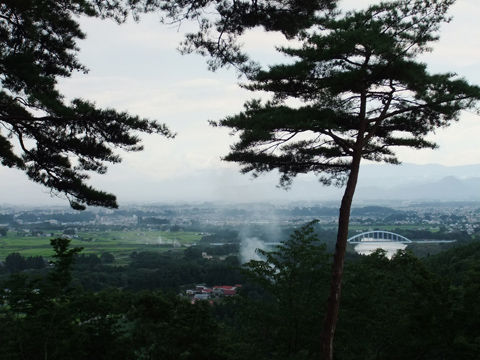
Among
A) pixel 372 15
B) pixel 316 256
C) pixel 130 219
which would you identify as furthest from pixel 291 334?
pixel 130 219

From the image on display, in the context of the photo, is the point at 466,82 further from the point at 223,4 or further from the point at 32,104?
the point at 32,104

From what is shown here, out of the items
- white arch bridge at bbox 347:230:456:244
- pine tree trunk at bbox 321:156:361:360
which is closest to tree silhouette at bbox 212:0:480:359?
pine tree trunk at bbox 321:156:361:360

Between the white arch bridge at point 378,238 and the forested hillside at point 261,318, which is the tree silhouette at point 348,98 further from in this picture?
the white arch bridge at point 378,238

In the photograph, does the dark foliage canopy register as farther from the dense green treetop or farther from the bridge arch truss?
the bridge arch truss

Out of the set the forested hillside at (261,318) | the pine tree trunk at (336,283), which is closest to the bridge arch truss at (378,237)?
the forested hillside at (261,318)

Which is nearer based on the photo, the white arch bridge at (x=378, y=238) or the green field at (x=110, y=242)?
the green field at (x=110, y=242)

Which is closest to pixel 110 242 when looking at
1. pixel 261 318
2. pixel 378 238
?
pixel 378 238

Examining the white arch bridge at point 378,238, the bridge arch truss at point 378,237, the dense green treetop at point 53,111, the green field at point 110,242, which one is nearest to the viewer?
the dense green treetop at point 53,111

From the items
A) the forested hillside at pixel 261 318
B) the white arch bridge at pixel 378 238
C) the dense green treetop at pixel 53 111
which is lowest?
the white arch bridge at pixel 378 238
